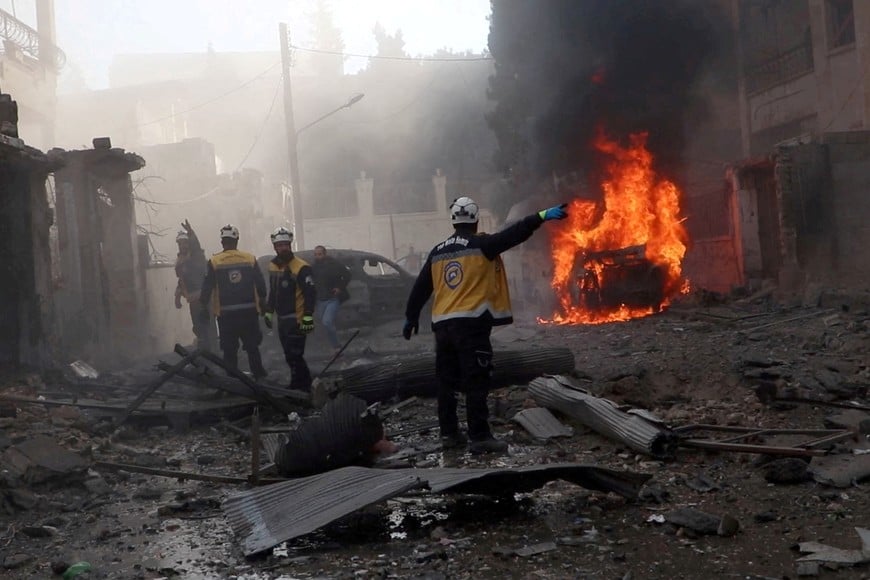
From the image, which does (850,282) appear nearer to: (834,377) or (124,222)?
(834,377)

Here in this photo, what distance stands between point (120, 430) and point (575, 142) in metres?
16.4

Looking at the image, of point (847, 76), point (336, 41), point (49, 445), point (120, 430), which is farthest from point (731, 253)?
point (336, 41)

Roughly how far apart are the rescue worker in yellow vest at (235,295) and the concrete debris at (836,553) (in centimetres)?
723

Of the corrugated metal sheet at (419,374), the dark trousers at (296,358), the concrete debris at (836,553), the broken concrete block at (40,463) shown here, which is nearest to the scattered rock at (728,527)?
the concrete debris at (836,553)

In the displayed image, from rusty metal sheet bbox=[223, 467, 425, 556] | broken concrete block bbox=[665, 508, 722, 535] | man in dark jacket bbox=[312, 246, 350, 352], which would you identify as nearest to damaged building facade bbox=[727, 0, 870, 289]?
man in dark jacket bbox=[312, 246, 350, 352]

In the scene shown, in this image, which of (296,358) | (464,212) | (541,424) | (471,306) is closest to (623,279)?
(296,358)

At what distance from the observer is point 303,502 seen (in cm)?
450

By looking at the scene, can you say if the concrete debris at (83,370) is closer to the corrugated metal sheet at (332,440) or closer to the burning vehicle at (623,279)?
the corrugated metal sheet at (332,440)

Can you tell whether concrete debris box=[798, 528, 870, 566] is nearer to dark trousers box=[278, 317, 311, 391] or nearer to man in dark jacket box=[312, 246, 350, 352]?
dark trousers box=[278, 317, 311, 391]

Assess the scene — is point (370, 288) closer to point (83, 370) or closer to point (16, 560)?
point (83, 370)

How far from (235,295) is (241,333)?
44 cm

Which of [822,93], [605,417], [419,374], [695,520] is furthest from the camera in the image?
[822,93]

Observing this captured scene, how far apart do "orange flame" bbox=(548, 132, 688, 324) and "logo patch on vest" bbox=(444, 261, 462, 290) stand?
11144mm

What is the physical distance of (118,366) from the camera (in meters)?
13.9
